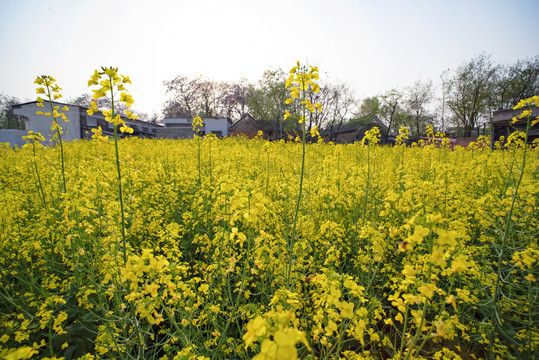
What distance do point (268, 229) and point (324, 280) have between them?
78.1 inches

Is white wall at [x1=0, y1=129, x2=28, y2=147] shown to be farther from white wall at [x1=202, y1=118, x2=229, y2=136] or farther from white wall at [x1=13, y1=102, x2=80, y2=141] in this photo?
white wall at [x1=202, y1=118, x2=229, y2=136]

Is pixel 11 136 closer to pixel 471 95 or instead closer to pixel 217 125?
pixel 217 125

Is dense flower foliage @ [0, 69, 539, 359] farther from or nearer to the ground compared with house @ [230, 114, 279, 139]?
nearer to the ground

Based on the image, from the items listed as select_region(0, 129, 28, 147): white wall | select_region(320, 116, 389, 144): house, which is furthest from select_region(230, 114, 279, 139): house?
select_region(0, 129, 28, 147): white wall

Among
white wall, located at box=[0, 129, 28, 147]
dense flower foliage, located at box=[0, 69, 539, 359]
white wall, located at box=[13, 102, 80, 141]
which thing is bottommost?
dense flower foliage, located at box=[0, 69, 539, 359]

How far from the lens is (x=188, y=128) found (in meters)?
36.0

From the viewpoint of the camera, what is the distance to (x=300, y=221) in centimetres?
269

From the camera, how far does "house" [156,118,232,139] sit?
35.0 m

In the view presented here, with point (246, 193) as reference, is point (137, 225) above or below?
below

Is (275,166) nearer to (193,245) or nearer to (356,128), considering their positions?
(193,245)

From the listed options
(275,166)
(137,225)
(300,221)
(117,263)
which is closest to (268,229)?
(300,221)

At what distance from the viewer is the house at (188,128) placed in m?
35.0

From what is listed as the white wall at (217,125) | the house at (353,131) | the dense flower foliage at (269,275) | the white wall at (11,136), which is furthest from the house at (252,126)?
the dense flower foliage at (269,275)

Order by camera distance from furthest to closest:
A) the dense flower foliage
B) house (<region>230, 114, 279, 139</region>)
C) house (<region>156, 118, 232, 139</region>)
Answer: house (<region>230, 114, 279, 139</region>)
house (<region>156, 118, 232, 139</region>)
the dense flower foliage
